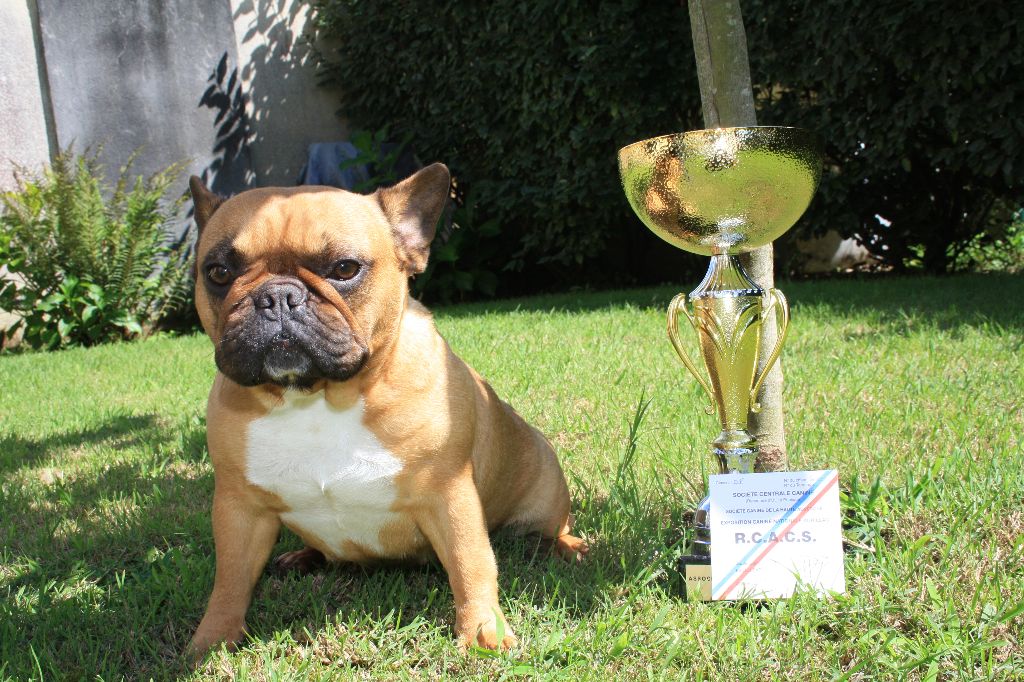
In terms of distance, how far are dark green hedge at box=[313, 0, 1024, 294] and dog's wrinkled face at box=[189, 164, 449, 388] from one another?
192 inches

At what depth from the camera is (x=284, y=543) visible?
288 cm

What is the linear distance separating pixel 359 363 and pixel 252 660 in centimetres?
78

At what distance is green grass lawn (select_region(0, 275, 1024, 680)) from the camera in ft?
6.44

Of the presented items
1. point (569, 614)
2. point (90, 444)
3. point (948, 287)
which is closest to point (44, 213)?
point (90, 444)

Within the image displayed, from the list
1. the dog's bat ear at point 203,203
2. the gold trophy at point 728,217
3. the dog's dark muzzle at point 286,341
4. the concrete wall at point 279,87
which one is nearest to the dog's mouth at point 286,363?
the dog's dark muzzle at point 286,341

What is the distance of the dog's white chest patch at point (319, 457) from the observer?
211cm

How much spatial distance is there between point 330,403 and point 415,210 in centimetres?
59

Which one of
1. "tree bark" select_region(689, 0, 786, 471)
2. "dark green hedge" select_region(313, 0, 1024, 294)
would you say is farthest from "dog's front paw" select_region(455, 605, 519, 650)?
"dark green hedge" select_region(313, 0, 1024, 294)

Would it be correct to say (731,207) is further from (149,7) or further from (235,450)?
(149,7)

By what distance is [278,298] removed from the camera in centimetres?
195

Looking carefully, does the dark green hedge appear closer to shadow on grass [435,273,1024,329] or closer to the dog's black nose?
shadow on grass [435,273,1024,329]

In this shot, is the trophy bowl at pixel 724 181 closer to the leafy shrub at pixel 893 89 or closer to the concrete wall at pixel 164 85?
the leafy shrub at pixel 893 89

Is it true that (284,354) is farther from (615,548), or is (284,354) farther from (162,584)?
(615,548)

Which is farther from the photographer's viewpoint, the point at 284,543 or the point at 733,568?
the point at 284,543
